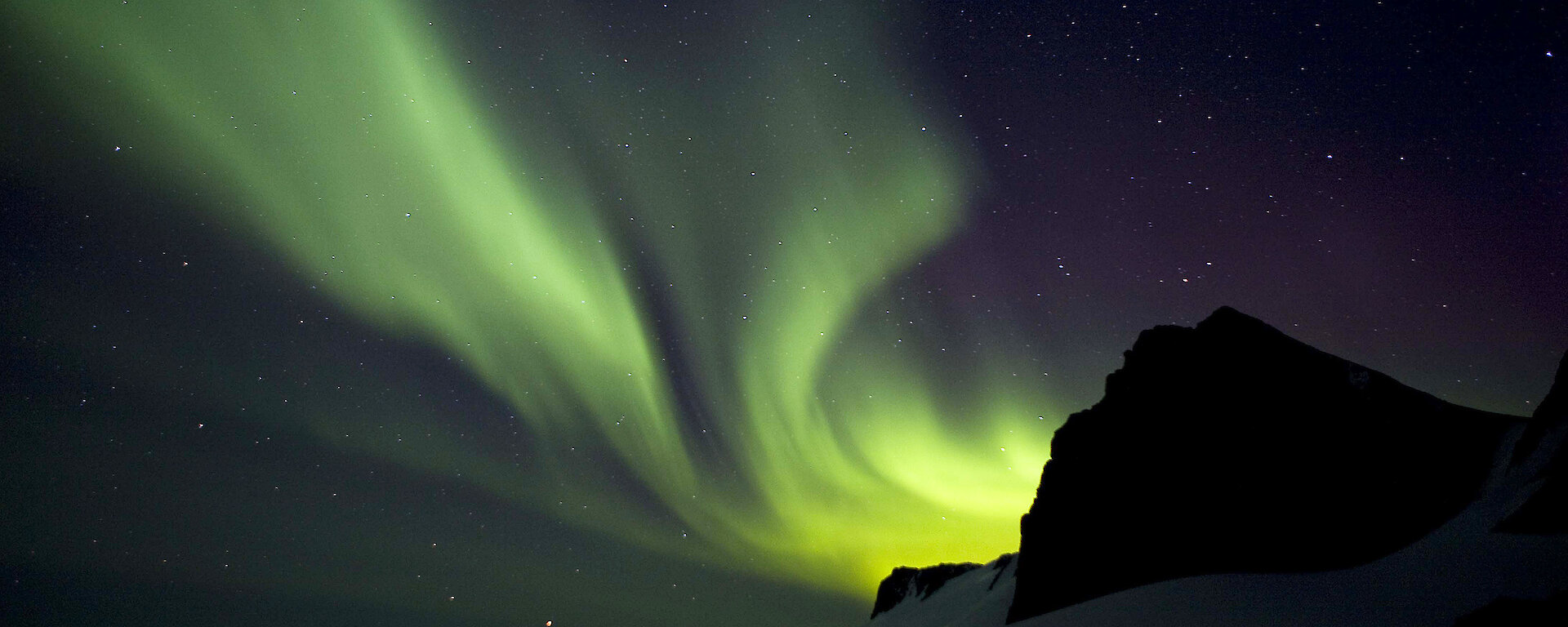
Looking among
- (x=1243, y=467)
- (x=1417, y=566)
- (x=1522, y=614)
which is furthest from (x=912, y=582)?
(x=1522, y=614)

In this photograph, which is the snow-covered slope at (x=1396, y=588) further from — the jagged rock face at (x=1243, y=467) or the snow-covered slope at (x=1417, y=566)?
the jagged rock face at (x=1243, y=467)

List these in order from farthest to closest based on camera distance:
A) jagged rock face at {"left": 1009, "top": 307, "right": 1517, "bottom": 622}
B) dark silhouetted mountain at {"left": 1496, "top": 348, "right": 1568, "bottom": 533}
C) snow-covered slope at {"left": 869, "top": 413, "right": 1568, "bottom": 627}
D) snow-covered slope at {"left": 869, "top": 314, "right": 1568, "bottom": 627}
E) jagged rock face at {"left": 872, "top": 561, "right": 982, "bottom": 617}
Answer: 1. jagged rock face at {"left": 872, "top": 561, "right": 982, "bottom": 617}
2. jagged rock face at {"left": 1009, "top": 307, "right": 1517, "bottom": 622}
3. dark silhouetted mountain at {"left": 1496, "top": 348, "right": 1568, "bottom": 533}
4. snow-covered slope at {"left": 869, "top": 314, "right": 1568, "bottom": 627}
5. snow-covered slope at {"left": 869, "top": 413, "right": 1568, "bottom": 627}

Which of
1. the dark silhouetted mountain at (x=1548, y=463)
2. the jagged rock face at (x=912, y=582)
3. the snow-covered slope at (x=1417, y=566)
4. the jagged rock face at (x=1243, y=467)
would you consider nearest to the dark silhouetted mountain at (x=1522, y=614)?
the snow-covered slope at (x=1417, y=566)

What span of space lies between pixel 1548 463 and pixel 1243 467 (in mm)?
4701

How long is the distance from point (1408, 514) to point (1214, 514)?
10.8 ft

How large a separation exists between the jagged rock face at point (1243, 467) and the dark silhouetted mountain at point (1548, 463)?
4.21ft

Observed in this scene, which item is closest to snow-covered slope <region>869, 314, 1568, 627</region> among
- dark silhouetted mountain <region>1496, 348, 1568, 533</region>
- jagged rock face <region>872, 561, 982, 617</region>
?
dark silhouetted mountain <region>1496, 348, 1568, 533</region>

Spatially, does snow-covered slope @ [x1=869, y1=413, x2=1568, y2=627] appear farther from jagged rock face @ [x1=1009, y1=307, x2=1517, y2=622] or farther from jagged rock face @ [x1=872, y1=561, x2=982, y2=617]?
jagged rock face @ [x1=872, y1=561, x2=982, y2=617]

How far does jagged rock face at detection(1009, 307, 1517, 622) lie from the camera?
1320 centimetres

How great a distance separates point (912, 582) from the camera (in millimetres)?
48719

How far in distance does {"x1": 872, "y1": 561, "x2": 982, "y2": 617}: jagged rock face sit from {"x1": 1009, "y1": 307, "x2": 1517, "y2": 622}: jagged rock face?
27882 mm

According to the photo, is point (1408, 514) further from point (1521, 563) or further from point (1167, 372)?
point (1167, 372)

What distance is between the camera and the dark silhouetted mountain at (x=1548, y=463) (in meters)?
9.88

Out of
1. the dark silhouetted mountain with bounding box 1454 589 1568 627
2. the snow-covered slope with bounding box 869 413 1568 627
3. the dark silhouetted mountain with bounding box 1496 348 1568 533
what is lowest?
the dark silhouetted mountain with bounding box 1454 589 1568 627
